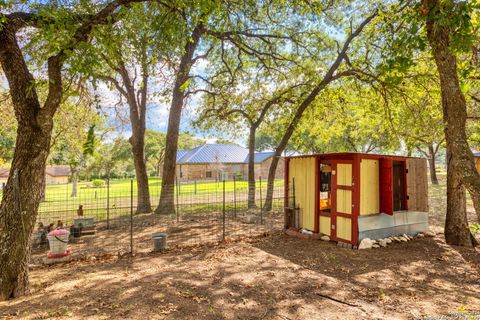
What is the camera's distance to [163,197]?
39.4ft

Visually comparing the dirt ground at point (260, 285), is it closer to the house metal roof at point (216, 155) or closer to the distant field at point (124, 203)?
the distant field at point (124, 203)

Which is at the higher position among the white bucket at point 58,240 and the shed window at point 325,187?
the shed window at point 325,187

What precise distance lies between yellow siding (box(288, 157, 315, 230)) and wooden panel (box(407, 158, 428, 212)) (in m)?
2.71

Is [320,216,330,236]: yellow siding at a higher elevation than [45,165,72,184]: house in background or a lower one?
lower

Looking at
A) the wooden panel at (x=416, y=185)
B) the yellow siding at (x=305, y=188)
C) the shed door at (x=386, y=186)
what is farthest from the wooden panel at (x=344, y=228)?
the wooden panel at (x=416, y=185)

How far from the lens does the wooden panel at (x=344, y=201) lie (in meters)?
7.09

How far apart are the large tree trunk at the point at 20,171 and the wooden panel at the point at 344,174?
6316mm

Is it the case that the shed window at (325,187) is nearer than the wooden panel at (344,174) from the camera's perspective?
No

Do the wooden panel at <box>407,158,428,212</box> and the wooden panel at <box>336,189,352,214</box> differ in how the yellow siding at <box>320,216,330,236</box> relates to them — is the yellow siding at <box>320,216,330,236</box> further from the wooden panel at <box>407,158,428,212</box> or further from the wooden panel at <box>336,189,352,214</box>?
the wooden panel at <box>407,158,428,212</box>

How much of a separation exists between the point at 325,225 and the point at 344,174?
1.52 metres

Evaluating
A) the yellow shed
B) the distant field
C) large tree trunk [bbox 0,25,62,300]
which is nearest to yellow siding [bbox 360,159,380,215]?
the yellow shed

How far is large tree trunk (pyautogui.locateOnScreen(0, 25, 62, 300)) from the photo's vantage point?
13.6ft

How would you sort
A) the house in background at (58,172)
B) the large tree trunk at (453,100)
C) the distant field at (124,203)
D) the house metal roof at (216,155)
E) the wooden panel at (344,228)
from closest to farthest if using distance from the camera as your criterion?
1. the large tree trunk at (453,100)
2. the wooden panel at (344,228)
3. the distant field at (124,203)
4. the house metal roof at (216,155)
5. the house in background at (58,172)

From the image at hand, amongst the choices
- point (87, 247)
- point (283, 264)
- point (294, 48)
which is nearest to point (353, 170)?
point (283, 264)
